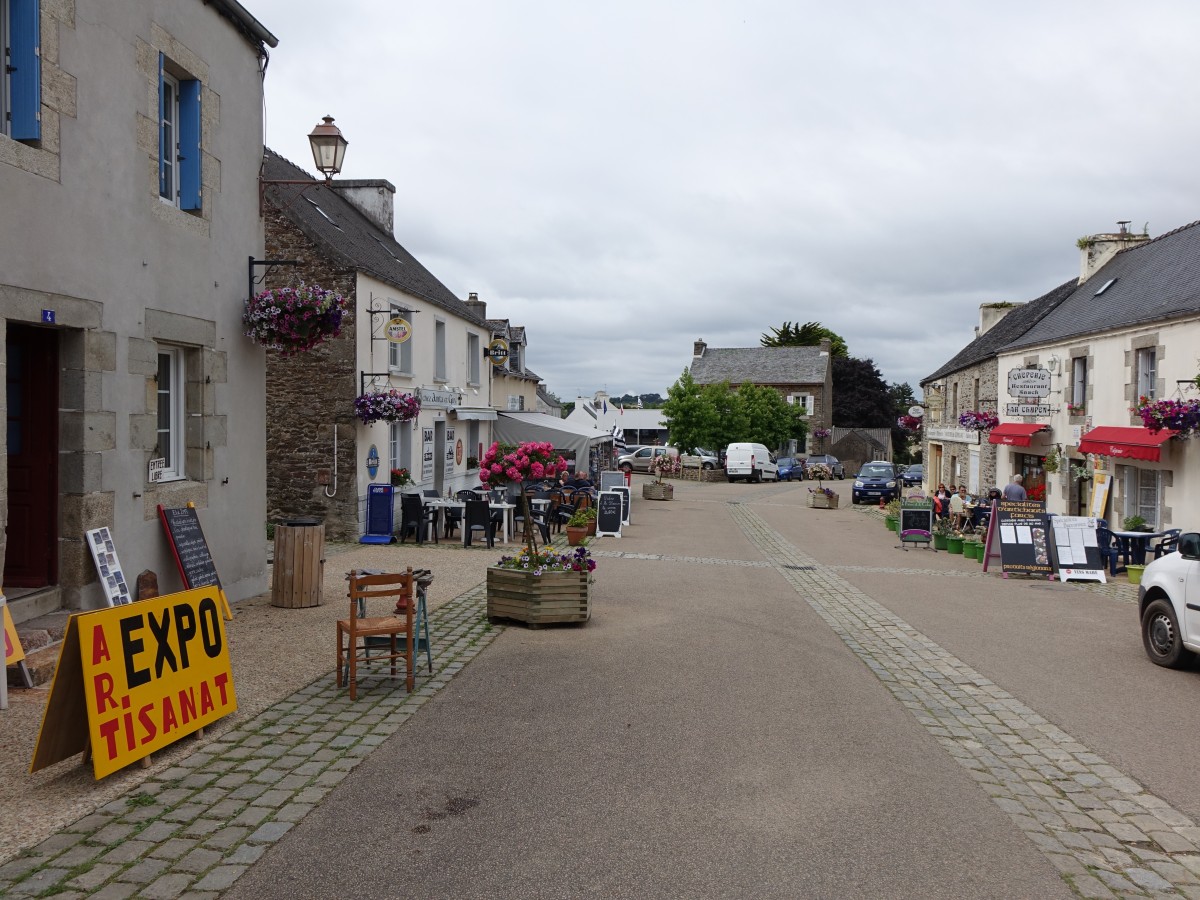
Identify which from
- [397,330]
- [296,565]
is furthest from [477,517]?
[296,565]

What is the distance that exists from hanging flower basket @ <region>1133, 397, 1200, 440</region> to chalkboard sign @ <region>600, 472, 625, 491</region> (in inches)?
485

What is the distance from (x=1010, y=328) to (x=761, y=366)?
133 feet

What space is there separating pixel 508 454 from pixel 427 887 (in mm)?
8835

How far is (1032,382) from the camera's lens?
21.1 m

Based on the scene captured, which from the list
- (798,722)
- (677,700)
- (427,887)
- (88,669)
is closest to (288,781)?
(88,669)

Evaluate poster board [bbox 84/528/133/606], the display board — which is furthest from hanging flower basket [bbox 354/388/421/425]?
the display board

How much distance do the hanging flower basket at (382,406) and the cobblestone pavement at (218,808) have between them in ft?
33.6

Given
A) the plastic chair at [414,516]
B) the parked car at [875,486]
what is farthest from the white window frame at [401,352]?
the parked car at [875,486]

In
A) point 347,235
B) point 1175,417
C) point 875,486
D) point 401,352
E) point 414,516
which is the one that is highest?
point 347,235

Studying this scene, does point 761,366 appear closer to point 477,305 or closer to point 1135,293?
point 477,305

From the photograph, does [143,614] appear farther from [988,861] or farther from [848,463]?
[848,463]

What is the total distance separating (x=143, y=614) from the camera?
5684mm

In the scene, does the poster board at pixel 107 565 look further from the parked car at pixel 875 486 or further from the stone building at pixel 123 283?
the parked car at pixel 875 486

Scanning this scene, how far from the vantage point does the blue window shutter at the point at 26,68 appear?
23.1 feet
